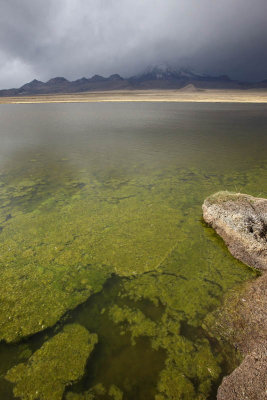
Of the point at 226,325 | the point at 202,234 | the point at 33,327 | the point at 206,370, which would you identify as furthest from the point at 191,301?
the point at 33,327

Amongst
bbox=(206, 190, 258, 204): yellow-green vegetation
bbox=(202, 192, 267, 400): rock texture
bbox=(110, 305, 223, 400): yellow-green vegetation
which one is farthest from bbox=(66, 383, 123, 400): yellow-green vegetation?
bbox=(206, 190, 258, 204): yellow-green vegetation

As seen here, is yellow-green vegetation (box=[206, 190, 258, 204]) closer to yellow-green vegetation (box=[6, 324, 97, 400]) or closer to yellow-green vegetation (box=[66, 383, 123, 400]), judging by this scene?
yellow-green vegetation (box=[6, 324, 97, 400])

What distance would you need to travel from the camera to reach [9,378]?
12.0 feet

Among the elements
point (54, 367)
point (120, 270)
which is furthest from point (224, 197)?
point (54, 367)

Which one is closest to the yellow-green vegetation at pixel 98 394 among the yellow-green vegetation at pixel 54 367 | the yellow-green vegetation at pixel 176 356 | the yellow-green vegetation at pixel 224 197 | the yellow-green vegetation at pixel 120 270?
the yellow-green vegetation at pixel 120 270

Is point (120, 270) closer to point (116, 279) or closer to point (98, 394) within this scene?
point (116, 279)

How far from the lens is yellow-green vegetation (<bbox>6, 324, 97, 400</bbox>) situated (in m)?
3.51

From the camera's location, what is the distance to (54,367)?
12.5ft

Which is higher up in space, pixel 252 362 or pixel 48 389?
pixel 252 362

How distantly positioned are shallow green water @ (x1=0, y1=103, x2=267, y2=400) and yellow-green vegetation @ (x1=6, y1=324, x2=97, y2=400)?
0.7 inches

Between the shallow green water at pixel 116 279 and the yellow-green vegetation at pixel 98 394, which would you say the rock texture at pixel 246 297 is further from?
the yellow-green vegetation at pixel 98 394

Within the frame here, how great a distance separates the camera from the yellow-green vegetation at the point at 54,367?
3512 mm

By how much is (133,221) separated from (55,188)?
16.1ft

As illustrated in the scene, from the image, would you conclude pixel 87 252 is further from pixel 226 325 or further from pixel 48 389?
pixel 226 325
